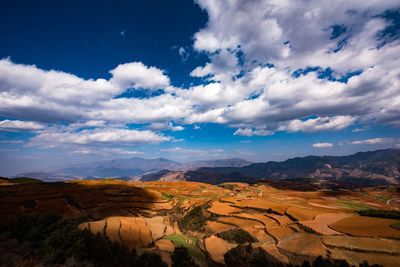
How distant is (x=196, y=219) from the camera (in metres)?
43.4

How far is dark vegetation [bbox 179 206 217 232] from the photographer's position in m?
40.6

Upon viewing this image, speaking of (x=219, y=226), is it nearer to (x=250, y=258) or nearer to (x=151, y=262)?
(x=250, y=258)

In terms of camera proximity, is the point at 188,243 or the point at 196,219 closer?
the point at 188,243

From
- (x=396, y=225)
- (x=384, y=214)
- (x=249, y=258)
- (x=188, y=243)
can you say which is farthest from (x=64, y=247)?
(x=384, y=214)

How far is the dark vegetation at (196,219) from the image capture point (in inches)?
1598

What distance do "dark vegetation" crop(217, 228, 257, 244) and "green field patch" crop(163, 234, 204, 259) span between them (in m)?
4.23

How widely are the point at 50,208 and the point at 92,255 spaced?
24946 mm

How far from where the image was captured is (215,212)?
4447 centimetres

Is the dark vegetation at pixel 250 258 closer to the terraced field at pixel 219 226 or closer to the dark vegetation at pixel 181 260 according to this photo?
the terraced field at pixel 219 226

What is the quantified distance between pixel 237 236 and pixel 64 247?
69.9 feet

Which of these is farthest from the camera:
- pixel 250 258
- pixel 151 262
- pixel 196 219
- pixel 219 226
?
pixel 196 219

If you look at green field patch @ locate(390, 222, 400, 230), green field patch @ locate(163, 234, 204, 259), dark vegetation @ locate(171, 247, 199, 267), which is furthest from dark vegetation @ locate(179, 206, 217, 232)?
green field patch @ locate(390, 222, 400, 230)

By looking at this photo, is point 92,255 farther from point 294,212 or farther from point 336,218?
point 336,218

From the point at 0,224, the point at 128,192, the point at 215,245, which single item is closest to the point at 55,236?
the point at 0,224
